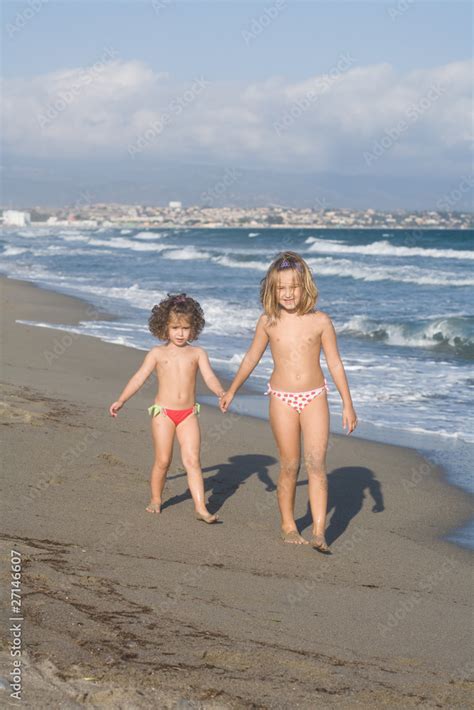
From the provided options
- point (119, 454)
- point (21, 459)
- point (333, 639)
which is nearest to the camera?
point (333, 639)

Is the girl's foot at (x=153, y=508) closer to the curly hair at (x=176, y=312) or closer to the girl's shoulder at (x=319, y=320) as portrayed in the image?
the curly hair at (x=176, y=312)

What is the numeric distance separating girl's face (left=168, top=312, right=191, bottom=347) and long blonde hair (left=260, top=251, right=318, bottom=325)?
0.56 metres

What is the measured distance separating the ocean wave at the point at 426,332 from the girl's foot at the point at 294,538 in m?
11.0

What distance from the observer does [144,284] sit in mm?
29875

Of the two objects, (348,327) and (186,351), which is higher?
(186,351)

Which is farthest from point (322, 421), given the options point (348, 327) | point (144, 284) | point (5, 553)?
point (144, 284)

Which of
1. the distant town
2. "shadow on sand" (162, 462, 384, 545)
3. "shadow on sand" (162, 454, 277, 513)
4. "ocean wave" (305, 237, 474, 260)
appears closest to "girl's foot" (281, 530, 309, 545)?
"shadow on sand" (162, 462, 384, 545)

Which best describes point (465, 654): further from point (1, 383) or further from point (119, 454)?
point (1, 383)

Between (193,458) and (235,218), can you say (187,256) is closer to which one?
(193,458)

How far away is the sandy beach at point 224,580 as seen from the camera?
3.34 meters

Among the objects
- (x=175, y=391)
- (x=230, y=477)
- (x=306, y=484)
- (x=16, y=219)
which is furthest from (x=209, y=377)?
(x=16, y=219)

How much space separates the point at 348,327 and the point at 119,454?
12.0 m

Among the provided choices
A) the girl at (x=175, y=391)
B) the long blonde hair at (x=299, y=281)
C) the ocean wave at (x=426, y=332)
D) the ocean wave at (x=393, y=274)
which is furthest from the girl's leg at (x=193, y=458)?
the ocean wave at (x=393, y=274)

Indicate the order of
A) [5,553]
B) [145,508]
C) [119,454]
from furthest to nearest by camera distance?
[119,454]
[145,508]
[5,553]
